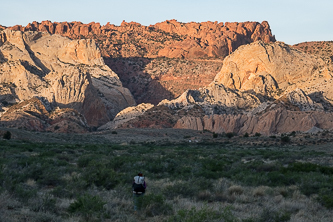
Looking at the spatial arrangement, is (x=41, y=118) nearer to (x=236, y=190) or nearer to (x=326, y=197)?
(x=236, y=190)

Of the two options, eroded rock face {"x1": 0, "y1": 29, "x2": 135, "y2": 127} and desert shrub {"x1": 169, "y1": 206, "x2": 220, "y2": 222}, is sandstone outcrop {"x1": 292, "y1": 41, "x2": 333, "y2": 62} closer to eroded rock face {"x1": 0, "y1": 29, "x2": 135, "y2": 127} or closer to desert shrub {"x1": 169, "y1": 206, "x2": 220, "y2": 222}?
eroded rock face {"x1": 0, "y1": 29, "x2": 135, "y2": 127}

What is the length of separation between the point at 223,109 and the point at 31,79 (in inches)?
1893

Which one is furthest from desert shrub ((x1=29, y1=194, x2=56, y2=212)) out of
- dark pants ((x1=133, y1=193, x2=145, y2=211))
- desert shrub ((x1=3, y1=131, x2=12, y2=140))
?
desert shrub ((x1=3, y1=131, x2=12, y2=140))

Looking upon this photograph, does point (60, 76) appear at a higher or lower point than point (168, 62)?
lower

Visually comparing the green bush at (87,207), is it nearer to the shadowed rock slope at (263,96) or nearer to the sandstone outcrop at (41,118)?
the sandstone outcrop at (41,118)

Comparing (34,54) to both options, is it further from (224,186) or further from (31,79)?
(224,186)

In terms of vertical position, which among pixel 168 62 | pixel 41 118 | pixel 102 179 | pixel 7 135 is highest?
pixel 102 179

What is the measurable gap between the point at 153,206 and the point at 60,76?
334 feet

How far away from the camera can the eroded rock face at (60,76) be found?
109562 millimetres

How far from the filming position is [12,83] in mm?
118750

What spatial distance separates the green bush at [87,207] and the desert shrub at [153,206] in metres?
1.41

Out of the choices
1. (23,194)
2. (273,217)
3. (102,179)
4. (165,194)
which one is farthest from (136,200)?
(102,179)

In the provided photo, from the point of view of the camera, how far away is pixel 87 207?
44.3ft

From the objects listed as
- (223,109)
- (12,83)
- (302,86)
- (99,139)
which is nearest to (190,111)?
(223,109)
